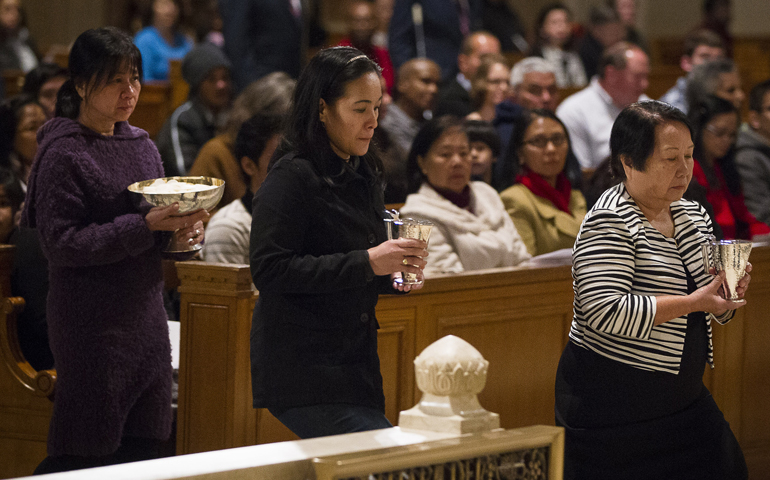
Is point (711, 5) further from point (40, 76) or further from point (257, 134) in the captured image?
point (257, 134)

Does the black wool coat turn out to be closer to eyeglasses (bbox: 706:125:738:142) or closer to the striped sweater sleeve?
the striped sweater sleeve

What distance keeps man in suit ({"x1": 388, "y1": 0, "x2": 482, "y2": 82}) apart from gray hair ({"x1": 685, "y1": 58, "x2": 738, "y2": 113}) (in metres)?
1.93

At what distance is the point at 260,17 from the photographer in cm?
658

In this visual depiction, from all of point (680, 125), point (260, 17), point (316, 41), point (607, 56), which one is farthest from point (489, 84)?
point (680, 125)

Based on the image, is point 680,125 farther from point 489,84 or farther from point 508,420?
point 489,84

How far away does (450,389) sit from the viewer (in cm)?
190

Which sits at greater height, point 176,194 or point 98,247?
point 176,194

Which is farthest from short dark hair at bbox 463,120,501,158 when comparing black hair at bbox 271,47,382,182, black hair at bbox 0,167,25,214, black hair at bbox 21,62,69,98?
black hair at bbox 271,47,382,182

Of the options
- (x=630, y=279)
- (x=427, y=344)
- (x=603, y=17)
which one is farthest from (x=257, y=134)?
(x=603, y=17)

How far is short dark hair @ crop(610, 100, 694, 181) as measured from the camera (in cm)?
239

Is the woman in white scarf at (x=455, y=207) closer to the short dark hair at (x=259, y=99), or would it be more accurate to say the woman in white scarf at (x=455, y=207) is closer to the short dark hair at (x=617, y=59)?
the short dark hair at (x=259, y=99)

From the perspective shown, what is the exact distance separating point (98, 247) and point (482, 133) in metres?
2.85

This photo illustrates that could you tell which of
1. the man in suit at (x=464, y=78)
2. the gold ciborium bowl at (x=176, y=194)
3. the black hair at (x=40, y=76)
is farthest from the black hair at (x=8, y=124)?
the man in suit at (x=464, y=78)

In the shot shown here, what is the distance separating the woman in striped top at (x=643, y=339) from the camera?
2.35m
